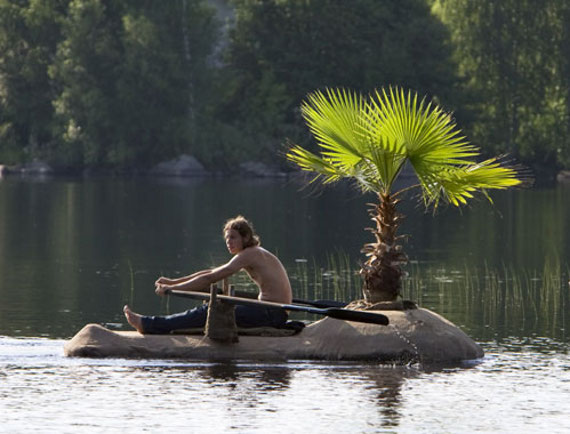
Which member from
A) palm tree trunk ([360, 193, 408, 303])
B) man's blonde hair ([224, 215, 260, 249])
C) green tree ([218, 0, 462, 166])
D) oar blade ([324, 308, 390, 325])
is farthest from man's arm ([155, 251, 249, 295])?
green tree ([218, 0, 462, 166])

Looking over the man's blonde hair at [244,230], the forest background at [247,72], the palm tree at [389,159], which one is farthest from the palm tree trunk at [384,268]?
the forest background at [247,72]

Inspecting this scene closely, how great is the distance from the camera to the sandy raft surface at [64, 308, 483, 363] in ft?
58.3

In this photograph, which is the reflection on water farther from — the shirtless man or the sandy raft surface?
the shirtless man

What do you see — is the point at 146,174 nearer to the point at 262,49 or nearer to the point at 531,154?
the point at 262,49

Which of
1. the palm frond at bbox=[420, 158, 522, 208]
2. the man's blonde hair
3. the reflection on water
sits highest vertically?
the palm frond at bbox=[420, 158, 522, 208]

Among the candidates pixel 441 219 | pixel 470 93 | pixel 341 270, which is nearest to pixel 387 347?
pixel 341 270

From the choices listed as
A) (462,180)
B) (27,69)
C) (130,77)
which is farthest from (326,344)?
(27,69)

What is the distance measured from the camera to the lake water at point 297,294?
14.6 metres

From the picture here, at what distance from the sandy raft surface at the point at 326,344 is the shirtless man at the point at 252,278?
0.58 ft

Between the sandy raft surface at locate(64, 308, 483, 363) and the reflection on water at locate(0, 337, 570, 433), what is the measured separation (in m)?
0.19

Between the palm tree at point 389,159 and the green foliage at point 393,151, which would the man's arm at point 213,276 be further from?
the green foliage at point 393,151

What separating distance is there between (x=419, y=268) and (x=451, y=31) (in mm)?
76916

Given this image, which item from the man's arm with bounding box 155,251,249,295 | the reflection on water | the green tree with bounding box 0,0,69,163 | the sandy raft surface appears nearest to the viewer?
the reflection on water

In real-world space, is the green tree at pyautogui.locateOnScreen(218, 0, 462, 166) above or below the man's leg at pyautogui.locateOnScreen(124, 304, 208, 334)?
above
